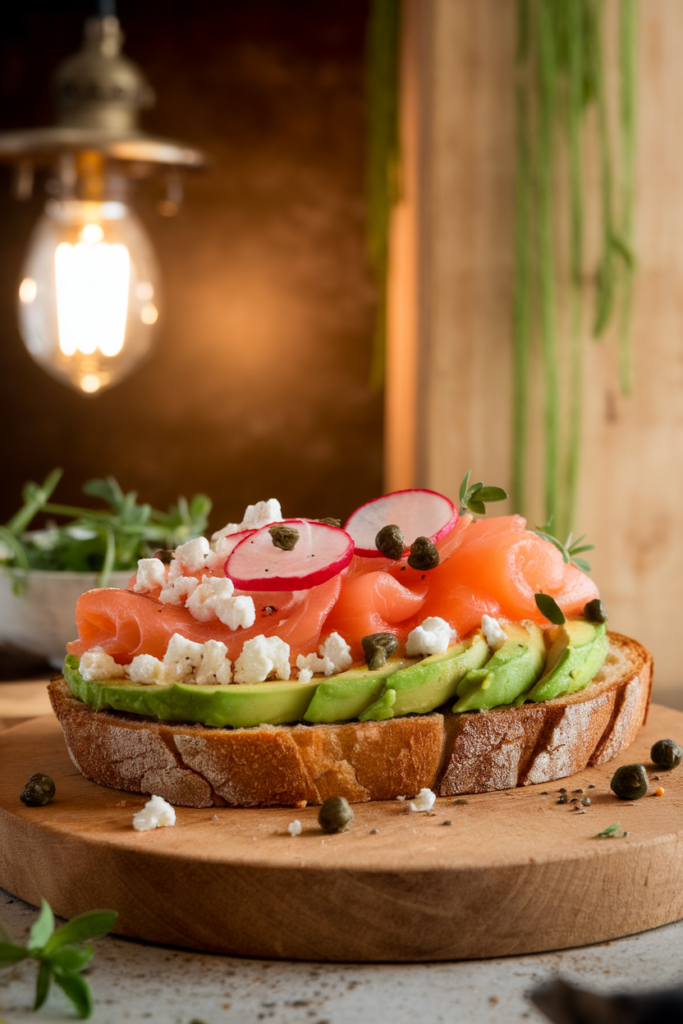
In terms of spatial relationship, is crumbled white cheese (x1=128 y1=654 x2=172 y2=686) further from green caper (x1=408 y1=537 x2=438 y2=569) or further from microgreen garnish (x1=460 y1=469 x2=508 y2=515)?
microgreen garnish (x1=460 y1=469 x2=508 y2=515)

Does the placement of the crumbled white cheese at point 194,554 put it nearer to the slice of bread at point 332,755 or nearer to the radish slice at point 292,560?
the radish slice at point 292,560

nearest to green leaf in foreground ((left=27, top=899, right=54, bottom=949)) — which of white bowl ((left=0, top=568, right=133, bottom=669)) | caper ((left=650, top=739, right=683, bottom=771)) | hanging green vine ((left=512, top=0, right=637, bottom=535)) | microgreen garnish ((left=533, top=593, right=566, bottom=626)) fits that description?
microgreen garnish ((left=533, top=593, right=566, bottom=626))

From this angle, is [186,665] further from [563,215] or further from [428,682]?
[563,215]

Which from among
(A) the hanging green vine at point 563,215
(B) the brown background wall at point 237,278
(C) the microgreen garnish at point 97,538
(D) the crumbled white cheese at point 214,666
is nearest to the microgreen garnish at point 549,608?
(D) the crumbled white cheese at point 214,666

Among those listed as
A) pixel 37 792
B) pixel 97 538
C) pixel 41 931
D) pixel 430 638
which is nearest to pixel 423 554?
pixel 430 638

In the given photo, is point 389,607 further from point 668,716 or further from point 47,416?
point 47,416

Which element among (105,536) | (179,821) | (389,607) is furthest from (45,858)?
(105,536)
